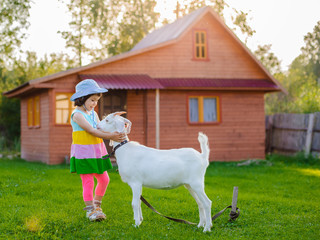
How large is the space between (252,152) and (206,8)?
6087mm

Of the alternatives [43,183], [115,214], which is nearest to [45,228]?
[115,214]

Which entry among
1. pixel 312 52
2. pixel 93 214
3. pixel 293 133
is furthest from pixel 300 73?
pixel 93 214

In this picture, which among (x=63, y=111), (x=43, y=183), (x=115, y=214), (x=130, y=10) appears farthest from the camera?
(x=130, y=10)

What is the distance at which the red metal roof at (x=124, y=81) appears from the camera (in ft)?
53.3

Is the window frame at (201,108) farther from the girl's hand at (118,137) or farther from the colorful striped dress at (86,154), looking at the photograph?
the girl's hand at (118,137)

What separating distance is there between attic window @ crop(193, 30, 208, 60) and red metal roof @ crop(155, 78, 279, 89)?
109 centimetres

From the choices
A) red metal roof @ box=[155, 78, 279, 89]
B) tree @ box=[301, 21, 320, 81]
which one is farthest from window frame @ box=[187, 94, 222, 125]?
tree @ box=[301, 21, 320, 81]

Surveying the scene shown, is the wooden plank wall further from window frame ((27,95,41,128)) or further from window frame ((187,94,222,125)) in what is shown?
window frame ((27,95,41,128))

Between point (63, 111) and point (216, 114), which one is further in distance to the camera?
point (216, 114)

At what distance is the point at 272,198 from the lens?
9.31 meters

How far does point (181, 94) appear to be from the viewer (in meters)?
18.2

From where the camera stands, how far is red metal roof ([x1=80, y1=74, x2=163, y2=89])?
640 inches

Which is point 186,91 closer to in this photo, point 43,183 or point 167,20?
point 43,183

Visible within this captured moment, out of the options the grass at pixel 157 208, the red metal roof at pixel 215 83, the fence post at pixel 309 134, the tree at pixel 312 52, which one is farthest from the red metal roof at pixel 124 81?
the tree at pixel 312 52
